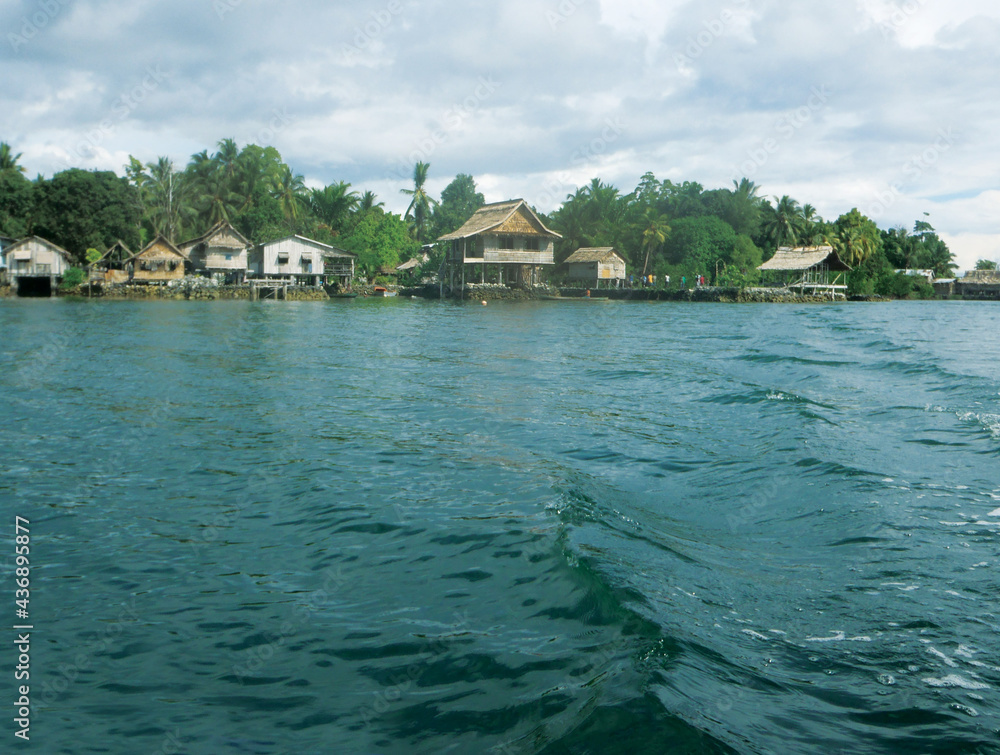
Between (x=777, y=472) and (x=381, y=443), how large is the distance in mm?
4244

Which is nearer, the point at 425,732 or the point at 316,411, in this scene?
the point at 425,732

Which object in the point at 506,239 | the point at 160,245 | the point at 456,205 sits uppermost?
the point at 456,205

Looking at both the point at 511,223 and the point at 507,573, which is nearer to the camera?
the point at 507,573

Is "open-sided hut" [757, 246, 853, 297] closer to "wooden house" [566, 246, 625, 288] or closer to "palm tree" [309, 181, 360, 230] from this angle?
"wooden house" [566, 246, 625, 288]

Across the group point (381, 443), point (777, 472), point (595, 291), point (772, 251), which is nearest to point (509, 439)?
point (381, 443)

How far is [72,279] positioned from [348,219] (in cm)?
2756

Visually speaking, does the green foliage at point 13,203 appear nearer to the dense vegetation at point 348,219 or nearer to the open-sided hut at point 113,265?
the dense vegetation at point 348,219

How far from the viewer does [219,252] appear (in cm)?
5844

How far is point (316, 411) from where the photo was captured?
10531 millimetres

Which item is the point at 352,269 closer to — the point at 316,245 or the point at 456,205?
A: the point at 316,245

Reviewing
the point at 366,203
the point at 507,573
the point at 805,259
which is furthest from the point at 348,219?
the point at 507,573

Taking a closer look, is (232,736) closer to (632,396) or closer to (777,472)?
(777,472)

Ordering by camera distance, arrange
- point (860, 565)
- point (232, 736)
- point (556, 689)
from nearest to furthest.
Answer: point (232, 736) < point (556, 689) < point (860, 565)

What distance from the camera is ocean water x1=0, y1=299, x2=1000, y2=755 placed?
331 centimetres
